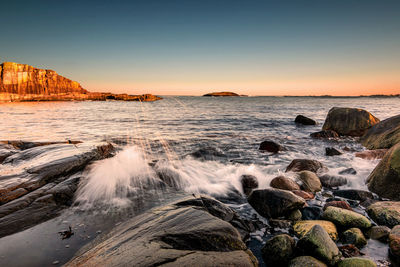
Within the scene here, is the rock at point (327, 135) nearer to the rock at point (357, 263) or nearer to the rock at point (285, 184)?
the rock at point (285, 184)

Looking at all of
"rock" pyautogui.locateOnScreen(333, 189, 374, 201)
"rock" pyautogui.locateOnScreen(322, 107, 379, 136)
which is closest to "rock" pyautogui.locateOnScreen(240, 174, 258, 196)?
"rock" pyautogui.locateOnScreen(333, 189, 374, 201)

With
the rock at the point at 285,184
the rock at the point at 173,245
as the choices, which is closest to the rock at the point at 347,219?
the rock at the point at 285,184

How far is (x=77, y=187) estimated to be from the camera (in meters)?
5.54

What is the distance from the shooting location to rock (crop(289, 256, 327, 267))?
9.41 ft

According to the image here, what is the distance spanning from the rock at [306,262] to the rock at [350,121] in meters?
16.6

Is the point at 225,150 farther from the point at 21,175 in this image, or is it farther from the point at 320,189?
the point at 21,175

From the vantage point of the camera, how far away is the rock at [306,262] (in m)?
2.87

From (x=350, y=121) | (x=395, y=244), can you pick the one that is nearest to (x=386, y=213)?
(x=395, y=244)

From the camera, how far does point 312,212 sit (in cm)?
475

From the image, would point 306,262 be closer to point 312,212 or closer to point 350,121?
point 312,212

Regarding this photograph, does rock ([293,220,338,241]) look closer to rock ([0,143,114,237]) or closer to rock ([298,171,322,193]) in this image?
rock ([298,171,322,193])

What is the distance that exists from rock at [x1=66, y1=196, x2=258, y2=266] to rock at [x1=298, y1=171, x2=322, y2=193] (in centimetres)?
415

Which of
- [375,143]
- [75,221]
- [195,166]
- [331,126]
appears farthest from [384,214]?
[331,126]

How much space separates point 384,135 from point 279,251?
11.5 m
